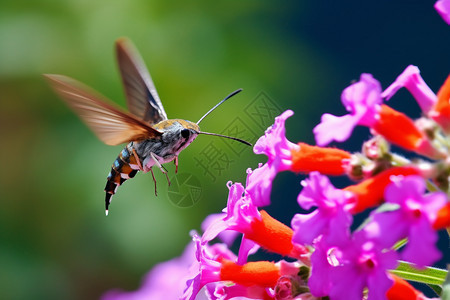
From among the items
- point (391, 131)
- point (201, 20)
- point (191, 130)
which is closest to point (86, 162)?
point (201, 20)

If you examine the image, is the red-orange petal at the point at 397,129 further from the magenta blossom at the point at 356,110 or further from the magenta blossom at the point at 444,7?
the magenta blossom at the point at 444,7

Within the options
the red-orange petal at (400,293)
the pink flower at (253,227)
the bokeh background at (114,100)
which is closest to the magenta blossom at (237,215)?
the pink flower at (253,227)

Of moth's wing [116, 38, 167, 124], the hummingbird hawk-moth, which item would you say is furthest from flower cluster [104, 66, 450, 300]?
moth's wing [116, 38, 167, 124]

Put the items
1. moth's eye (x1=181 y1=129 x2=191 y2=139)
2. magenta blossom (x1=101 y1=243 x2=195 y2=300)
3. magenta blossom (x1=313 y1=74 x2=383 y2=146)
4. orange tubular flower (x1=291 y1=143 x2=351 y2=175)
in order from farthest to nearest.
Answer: magenta blossom (x1=101 y1=243 x2=195 y2=300) → moth's eye (x1=181 y1=129 x2=191 y2=139) → orange tubular flower (x1=291 y1=143 x2=351 y2=175) → magenta blossom (x1=313 y1=74 x2=383 y2=146)

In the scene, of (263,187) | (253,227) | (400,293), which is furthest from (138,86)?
(400,293)

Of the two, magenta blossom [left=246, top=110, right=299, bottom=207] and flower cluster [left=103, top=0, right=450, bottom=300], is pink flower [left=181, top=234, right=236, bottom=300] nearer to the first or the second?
flower cluster [left=103, top=0, right=450, bottom=300]
